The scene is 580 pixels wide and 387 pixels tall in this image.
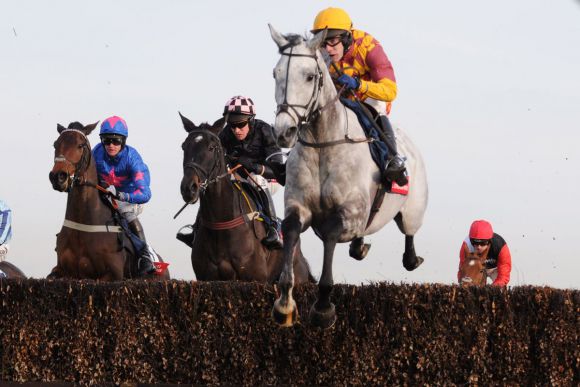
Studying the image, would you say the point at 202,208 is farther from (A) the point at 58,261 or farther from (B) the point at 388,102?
(B) the point at 388,102

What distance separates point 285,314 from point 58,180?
162 inches

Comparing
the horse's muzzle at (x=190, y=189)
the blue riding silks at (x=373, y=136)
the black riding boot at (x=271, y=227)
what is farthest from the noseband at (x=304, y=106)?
the black riding boot at (x=271, y=227)

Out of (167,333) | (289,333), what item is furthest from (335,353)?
(167,333)

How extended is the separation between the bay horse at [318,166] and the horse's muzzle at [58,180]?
3.48 meters

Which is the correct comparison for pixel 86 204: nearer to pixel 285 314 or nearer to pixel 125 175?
pixel 125 175

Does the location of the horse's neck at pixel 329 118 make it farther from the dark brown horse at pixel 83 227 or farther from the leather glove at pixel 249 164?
the dark brown horse at pixel 83 227

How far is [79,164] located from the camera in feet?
40.7

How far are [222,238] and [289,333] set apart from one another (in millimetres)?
2694

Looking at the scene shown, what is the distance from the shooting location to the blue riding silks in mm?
9852

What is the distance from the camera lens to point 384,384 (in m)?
9.67

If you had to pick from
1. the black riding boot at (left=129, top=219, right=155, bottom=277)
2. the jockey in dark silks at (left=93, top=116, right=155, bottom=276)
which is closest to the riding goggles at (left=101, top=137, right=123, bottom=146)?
the jockey in dark silks at (left=93, top=116, right=155, bottom=276)

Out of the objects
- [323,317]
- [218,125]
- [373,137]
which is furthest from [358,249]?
[218,125]

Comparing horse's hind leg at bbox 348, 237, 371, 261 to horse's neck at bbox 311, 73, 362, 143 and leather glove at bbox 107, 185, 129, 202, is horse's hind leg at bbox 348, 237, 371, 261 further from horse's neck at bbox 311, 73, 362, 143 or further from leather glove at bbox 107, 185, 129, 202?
leather glove at bbox 107, 185, 129, 202

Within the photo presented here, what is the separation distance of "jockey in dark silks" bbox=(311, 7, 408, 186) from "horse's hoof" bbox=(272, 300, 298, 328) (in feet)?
5.16
